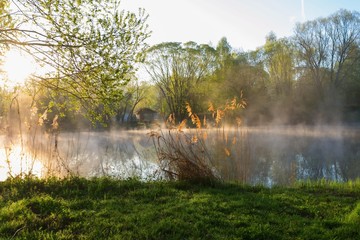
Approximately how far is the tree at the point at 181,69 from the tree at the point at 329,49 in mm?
13451

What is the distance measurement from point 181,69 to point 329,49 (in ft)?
69.5

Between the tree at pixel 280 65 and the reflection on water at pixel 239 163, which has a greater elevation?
the tree at pixel 280 65

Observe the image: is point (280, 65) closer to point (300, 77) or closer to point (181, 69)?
point (300, 77)

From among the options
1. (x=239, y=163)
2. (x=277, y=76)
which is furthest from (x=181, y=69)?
(x=239, y=163)

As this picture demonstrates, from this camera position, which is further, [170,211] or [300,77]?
[300,77]

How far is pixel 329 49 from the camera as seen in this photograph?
3794cm

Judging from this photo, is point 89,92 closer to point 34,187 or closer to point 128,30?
point 128,30

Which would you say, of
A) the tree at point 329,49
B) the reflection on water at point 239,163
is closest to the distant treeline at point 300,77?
the tree at point 329,49

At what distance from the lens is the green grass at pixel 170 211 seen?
3.84 meters

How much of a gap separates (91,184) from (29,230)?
95.6 inches

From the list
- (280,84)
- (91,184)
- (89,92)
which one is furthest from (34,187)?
(280,84)

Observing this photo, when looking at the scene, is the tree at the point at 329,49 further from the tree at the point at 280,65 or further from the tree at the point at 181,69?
the tree at the point at 181,69

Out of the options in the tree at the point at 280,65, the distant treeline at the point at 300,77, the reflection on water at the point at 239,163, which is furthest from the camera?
the tree at the point at 280,65

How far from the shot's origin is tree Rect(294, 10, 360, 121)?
120 ft
